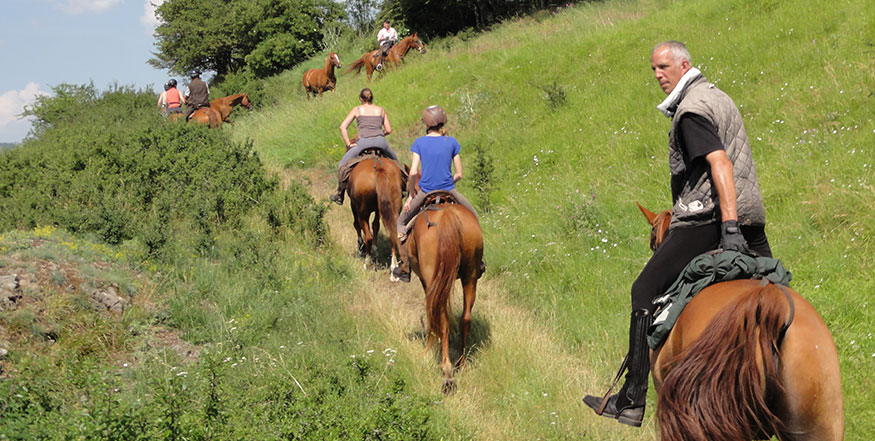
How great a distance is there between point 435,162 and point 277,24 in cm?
3178

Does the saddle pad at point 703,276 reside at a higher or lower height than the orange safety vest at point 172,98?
lower

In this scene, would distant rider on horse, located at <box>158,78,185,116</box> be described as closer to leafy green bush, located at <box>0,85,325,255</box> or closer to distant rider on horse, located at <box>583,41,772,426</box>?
→ leafy green bush, located at <box>0,85,325,255</box>

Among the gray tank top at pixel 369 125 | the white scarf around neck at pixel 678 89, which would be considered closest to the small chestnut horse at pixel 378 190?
the gray tank top at pixel 369 125

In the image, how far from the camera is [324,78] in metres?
24.5

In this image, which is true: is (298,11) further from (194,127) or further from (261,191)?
(261,191)

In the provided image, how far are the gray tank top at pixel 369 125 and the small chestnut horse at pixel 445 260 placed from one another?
3.97 m

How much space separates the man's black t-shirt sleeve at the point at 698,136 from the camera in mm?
3762

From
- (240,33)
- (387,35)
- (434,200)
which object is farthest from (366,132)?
(240,33)

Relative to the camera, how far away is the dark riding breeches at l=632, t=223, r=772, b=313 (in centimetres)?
400

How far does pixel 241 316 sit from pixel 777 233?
5.83m

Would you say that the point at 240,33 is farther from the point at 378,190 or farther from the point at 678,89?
the point at 678,89

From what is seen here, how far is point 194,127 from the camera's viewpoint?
15391mm

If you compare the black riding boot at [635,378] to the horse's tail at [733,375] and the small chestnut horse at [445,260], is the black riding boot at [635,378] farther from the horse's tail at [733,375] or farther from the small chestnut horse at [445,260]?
the small chestnut horse at [445,260]

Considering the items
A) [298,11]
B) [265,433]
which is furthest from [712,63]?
[298,11]
